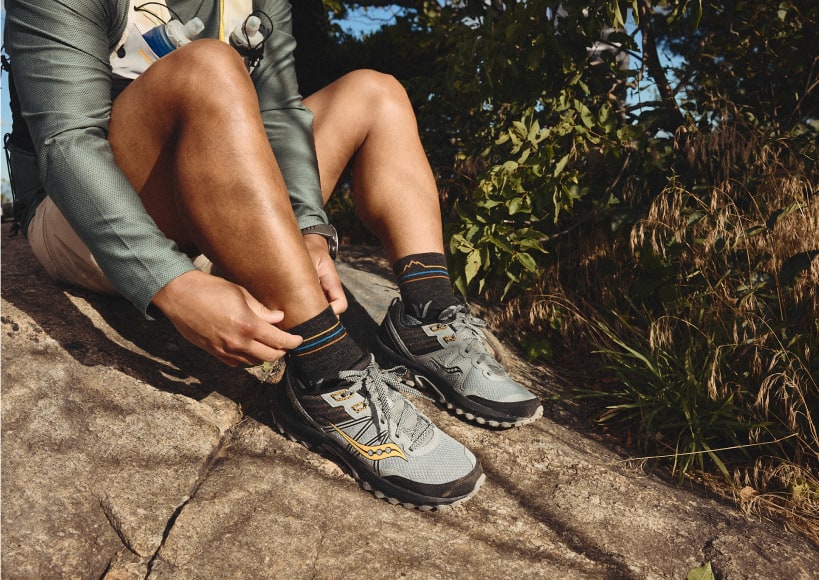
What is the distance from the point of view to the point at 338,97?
1.99 metres

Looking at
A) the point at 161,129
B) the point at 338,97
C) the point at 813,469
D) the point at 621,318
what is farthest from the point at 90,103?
the point at 813,469

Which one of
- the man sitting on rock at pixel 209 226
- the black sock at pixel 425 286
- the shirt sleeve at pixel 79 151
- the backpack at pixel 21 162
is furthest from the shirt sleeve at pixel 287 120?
the backpack at pixel 21 162

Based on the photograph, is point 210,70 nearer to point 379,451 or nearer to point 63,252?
point 63,252

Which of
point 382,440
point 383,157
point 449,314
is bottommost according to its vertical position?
point 382,440

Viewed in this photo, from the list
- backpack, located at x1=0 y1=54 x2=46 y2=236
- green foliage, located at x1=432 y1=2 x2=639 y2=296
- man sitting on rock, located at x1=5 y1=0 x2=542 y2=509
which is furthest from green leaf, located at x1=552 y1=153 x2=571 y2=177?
backpack, located at x1=0 y1=54 x2=46 y2=236

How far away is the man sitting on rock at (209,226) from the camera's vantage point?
130 centimetres

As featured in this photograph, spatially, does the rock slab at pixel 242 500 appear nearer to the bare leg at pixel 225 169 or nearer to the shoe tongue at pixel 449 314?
the shoe tongue at pixel 449 314

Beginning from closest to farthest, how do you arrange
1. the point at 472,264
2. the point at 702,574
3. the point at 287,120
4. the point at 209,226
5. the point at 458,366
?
the point at 702,574 → the point at 209,226 → the point at 458,366 → the point at 287,120 → the point at 472,264

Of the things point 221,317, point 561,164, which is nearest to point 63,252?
point 221,317

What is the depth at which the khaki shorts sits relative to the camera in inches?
63.2

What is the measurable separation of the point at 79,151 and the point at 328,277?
2.16 ft

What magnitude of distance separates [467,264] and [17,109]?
1495 mm

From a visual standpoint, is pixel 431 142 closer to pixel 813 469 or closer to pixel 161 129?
pixel 161 129

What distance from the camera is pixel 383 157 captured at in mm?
1961
